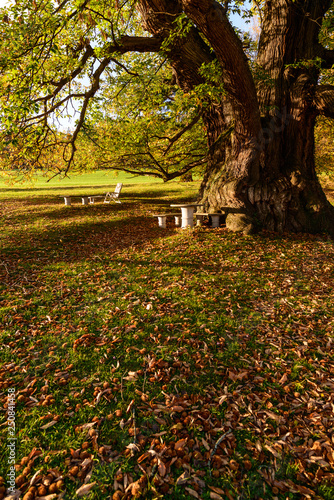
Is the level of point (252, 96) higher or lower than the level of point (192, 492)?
higher

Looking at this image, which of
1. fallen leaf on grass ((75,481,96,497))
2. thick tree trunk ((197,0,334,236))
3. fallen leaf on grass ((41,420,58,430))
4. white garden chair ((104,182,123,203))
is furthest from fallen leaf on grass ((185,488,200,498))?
white garden chair ((104,182,123,203))

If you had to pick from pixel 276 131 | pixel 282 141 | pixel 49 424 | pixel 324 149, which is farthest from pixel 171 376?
pixel 324 149

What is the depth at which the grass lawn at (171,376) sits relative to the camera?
2430 mm

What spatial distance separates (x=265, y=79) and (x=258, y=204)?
12.6 feet

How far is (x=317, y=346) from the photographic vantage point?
4.11 m

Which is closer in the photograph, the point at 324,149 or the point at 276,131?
the point at 276,131

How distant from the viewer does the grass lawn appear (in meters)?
2.43

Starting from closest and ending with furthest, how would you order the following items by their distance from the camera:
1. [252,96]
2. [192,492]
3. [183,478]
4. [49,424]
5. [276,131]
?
[192,492]
[183,478]
[49,424]
[252,96]
[276,131]

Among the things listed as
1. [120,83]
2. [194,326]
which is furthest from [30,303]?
[120,83]

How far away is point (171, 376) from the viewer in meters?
3.56

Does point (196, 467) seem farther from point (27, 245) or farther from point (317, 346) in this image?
point (27, 245)

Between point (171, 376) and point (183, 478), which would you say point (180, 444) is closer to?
point (183, 478)

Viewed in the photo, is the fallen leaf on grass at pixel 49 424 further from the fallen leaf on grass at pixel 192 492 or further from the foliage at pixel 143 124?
the foliage at pixel 143 124

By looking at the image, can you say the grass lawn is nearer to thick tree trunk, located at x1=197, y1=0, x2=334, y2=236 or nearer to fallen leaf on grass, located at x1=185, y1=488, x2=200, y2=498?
fallen leaf on grass, located at x1=185, y1=488, x2=200, y2=498
